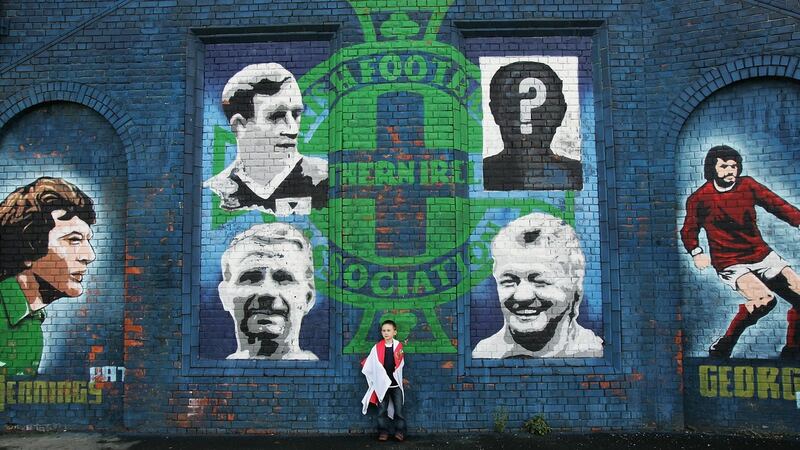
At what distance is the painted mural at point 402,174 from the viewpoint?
6316mm

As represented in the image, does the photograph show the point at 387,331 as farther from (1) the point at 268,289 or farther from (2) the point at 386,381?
(1) the point at 268,289

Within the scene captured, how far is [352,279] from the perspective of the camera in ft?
20.8

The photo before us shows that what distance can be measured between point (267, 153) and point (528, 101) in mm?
3278

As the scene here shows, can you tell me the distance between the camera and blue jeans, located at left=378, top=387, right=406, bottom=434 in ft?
19.4

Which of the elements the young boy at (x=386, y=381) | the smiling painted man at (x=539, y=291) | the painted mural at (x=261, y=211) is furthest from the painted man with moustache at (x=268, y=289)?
the smiling painted man at (x=539, y=291)

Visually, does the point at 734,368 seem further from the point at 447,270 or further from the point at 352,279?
the point at 352,279

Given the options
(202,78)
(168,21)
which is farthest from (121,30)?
(202,78)

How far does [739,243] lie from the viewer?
622 centimetres

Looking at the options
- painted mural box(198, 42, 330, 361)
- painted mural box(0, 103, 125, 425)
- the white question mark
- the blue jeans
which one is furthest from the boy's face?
painted mural box(0, 103, 125, 425)

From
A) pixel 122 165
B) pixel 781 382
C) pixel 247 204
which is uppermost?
pixel 122 165

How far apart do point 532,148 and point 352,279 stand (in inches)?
106

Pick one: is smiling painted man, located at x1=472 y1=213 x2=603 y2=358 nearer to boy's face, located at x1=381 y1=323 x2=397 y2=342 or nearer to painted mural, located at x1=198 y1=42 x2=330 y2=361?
boy's face, located at x1=381 y1=323 x2=397 y2=342

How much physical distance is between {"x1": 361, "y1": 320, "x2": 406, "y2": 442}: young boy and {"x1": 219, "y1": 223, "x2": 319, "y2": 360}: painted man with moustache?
0.88 metres

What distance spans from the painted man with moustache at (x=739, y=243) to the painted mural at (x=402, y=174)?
4.07ft
